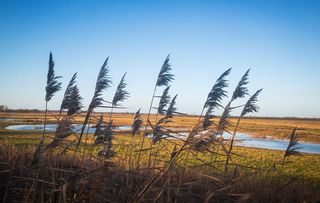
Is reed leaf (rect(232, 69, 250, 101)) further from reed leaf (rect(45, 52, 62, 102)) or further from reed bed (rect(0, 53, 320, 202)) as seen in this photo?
reed leaf (rect(45, 52, 62, 102))

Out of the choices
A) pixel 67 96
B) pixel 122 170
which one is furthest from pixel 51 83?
pixel 122 170

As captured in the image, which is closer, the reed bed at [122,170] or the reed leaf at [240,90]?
the reed bed at [122,170]

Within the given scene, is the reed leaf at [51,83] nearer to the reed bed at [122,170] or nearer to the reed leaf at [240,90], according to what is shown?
the reed bed at [122,170]

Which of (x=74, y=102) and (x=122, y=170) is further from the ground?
(x=74, y=102)

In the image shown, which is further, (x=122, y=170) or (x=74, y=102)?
(x=74, y=102)

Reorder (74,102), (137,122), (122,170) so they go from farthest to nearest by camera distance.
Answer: (137,122) → (74,102) → (122,170)

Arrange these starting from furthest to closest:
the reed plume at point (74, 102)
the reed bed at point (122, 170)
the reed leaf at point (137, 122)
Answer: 1. the reed leaf at point (137, 122)
2. the reed plume at point (74, 102)
3. the reed bed at point (122, 170)

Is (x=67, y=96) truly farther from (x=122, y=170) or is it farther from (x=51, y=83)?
(x=122, y=170)

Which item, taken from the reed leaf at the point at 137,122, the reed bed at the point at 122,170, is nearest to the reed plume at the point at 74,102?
the reed bed at the point at 122,170

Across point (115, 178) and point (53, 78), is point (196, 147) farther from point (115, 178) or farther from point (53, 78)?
point (53, 78)

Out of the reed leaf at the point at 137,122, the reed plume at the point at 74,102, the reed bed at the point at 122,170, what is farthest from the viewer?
the reed leaf at the point at 137,122

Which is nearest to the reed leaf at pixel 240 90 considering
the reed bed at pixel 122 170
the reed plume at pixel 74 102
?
the reed bed at pixel 122 170

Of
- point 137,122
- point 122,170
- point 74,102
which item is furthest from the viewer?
point 137,122

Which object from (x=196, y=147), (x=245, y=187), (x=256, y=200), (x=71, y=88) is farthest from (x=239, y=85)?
(x=196, y=147)
